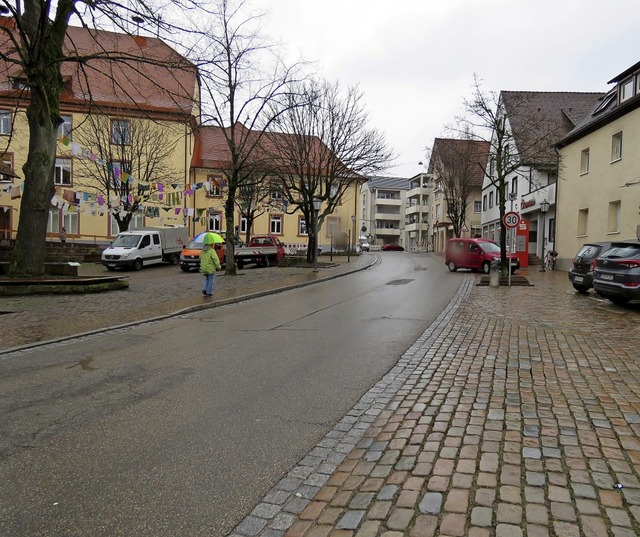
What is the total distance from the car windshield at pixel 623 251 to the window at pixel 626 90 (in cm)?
1418

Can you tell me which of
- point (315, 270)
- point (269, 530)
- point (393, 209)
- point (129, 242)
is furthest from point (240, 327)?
point (393, 209)

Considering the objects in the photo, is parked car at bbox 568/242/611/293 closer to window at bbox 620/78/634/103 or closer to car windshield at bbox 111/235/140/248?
window at bbox 620/78/634/103

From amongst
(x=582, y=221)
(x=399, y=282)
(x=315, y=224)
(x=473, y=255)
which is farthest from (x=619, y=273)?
(x=315, y=224)

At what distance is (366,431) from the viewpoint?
167 inches

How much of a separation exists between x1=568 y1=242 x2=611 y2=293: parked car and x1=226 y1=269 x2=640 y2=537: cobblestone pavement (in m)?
8.63

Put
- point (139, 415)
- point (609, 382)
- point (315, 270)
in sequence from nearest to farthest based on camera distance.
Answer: point (139, 415), point (609, 382), point (315, 270)

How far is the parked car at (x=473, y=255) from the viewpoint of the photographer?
25953 millimetres

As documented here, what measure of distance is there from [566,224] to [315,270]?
14590mm

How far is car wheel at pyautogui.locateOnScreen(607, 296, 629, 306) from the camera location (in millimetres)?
11775

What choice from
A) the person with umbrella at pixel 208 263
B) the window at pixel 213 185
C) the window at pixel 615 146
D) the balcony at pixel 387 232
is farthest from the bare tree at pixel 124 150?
the balcony at pixel 387 232

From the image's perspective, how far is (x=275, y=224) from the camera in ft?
157

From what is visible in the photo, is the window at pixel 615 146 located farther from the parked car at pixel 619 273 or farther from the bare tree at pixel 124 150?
the bare tree at pixel 124 150

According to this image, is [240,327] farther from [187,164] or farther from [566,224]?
[187,164]

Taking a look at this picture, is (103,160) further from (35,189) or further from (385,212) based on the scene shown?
(385,212)
